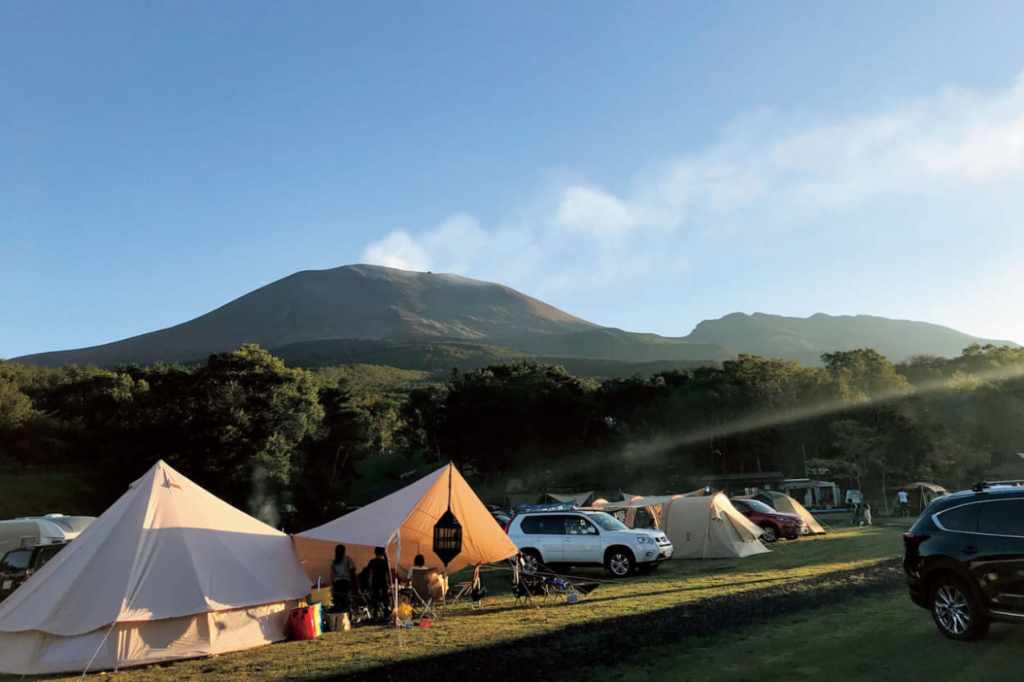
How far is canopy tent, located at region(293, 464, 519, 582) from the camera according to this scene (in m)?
14.2

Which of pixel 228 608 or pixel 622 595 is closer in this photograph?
pixel 228 608

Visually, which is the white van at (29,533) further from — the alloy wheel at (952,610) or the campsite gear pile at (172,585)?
the alloy wheel at (952,610)

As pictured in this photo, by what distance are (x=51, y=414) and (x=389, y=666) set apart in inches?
2326

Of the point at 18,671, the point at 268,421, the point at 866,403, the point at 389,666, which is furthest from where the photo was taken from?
the point at 866,403

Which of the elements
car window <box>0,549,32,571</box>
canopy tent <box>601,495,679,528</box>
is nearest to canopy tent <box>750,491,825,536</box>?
canopy tent <box>601,495,679,528</box>

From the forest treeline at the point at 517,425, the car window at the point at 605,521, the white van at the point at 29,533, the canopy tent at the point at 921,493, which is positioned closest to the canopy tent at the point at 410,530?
the car window at the point at 605,521

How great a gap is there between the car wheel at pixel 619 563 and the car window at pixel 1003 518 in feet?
36.7

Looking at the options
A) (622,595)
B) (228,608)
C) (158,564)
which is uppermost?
(158,564)

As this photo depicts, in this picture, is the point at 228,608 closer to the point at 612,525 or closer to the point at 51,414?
the point at 612,525

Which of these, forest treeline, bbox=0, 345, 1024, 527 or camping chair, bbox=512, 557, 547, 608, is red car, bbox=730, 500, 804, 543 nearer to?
camping chair, bbox=512, 557, 547, 608

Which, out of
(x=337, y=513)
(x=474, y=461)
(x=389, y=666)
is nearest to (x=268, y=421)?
(x=337, y=513)

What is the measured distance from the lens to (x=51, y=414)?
57.8 m

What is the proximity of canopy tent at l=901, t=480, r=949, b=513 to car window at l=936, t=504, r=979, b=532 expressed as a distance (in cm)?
3864

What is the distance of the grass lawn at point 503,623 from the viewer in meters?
10.2
